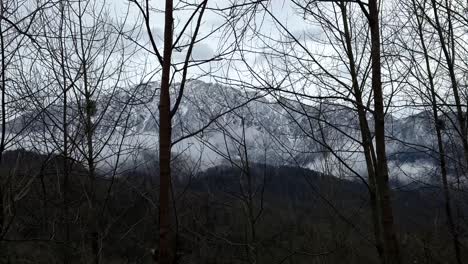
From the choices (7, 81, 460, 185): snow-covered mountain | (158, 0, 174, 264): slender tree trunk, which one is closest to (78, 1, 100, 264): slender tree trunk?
(7, 81, 460, 185): snow-covered mountain

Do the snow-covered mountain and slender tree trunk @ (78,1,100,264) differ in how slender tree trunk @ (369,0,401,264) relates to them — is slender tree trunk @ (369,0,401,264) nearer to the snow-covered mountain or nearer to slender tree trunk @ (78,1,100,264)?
the snow-covered mountain

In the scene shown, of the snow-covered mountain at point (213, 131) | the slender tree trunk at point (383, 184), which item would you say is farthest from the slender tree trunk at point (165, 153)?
the snow-covered mountain at point (213, 131)

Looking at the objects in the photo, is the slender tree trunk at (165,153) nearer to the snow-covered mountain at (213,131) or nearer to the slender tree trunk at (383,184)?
the slender tree trunk at (383,184)

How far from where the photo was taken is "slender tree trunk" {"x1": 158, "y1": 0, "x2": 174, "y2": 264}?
5.73ft

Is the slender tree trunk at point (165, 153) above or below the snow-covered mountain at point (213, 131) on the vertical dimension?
below

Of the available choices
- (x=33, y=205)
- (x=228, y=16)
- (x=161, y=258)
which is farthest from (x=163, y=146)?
(x=33, y=205)

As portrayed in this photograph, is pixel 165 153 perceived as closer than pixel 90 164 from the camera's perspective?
Yes

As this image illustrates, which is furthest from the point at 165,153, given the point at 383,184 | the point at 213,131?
the point at 213,131

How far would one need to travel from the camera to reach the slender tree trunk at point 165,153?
5.73ft

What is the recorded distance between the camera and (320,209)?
10297mm

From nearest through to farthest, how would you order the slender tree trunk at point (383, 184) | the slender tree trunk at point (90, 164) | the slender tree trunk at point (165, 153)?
the slender tree trunk at point (165, 153), the slender tree trunk at point (383, 184), the slender tree trunk at point (90, 164)

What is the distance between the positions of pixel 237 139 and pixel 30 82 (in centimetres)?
244

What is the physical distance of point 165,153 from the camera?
1.85 metres

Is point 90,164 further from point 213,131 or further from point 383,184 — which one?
point 383,184
